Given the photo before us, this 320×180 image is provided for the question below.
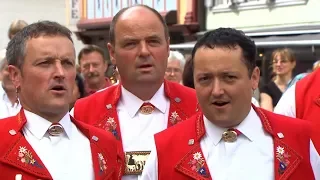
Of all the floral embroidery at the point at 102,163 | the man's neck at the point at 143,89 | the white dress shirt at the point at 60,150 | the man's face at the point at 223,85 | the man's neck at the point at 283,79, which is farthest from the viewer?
the man's neck at the point at 283,79

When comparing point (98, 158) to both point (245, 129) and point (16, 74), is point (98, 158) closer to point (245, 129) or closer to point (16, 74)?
point (16, 74)

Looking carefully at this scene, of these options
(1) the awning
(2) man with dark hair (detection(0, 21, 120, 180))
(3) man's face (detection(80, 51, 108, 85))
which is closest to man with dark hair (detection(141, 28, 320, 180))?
(2) man with dark hair (detection(0, 21, 120, 180))

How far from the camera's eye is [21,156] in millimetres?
2748

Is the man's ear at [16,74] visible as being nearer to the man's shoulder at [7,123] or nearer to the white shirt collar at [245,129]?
the man's shoulder at [7,123]

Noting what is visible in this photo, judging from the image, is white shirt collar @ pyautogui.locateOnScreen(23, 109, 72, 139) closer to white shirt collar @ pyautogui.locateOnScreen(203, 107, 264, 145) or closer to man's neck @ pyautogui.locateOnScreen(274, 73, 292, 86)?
white shirt collar @ pyautogui.locateOnScreen(203, 107, 264, 145)

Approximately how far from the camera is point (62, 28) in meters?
2.93

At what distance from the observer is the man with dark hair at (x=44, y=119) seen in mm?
2754

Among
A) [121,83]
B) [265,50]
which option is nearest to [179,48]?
[265,50]

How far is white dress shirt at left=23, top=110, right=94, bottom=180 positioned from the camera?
9.16 feet

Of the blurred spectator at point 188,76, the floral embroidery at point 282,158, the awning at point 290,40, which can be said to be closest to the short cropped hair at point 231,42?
the floral embroidery at point 282,158

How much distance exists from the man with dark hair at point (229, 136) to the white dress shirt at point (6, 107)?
2299 mm

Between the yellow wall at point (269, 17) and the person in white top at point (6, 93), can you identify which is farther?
the yellow wall at point (269, 17)

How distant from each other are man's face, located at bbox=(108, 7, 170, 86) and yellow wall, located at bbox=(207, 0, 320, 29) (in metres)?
8.65

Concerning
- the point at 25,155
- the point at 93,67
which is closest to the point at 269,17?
the point at 93,67
